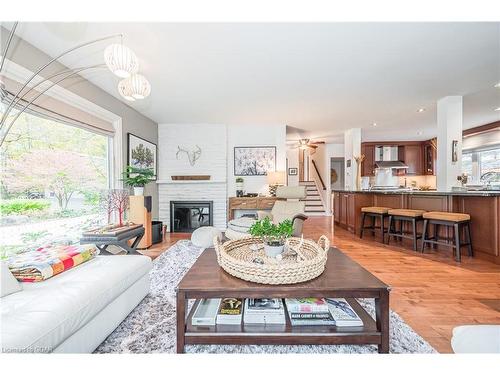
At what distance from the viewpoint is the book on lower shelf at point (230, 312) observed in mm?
1240

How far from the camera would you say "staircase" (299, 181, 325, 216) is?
792 centimetres

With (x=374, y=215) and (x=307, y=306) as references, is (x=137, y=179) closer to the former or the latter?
(x=307, y=306)

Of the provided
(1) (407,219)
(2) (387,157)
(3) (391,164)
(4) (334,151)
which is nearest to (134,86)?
(1) (407,219)

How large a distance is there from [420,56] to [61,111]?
4.13 meters

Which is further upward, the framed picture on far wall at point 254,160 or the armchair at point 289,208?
the framed picture on far wall at point 254,160

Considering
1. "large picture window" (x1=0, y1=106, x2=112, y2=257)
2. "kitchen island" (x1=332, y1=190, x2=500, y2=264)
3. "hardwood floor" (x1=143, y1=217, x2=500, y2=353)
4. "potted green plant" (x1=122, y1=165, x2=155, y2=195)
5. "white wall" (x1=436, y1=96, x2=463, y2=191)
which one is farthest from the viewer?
"white wall" (x1=436, y1=96, x2=463, y2=191)

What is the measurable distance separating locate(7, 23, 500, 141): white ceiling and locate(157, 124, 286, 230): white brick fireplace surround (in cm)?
64

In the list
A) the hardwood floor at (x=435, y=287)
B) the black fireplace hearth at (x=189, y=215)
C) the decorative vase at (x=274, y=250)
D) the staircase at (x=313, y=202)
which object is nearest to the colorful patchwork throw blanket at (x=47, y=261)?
the decorative vase at (x=274, y=250)

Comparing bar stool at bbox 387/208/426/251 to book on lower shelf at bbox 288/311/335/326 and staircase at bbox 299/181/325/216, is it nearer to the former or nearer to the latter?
book on lower shelf at bbox 288/311/335/326

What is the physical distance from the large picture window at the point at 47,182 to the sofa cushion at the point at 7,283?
1398mm

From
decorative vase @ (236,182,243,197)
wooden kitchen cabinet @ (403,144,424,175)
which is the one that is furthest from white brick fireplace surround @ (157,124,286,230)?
wooden kitchen cabinet @ (403,144,424,175)

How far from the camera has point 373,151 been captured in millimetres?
7594

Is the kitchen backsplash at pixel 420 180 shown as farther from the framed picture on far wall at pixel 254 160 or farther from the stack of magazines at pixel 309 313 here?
the stack of magazines at pixel 309 313
